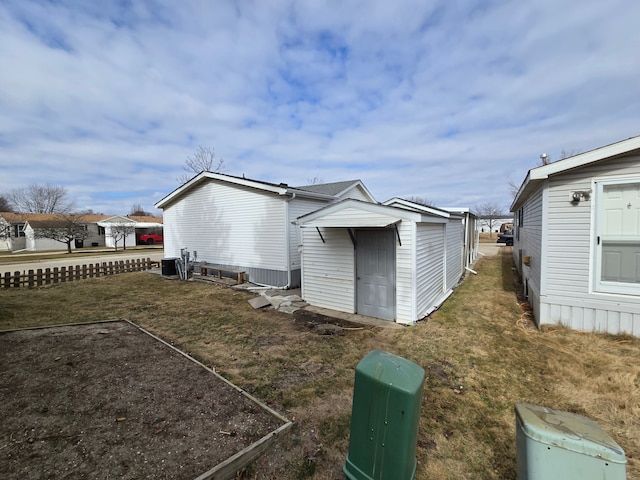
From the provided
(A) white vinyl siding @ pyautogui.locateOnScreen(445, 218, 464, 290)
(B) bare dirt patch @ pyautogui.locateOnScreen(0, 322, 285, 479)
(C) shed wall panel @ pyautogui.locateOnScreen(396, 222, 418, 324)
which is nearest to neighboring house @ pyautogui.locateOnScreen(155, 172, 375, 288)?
(C) shed wall panel @ pyautogui.locateOnScreen(396, 222, 418, 324)

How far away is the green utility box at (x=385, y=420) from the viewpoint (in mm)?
1996

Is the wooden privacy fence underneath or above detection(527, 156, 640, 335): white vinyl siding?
underneath

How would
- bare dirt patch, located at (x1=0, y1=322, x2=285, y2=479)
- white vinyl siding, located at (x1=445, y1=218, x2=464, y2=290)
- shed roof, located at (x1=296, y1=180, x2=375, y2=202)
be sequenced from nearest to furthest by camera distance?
bare dirt patch, located at (x1=0, y1=322, x2=285, y2=479), white vinyl siding, located at (x1=445, y1=218, x2=464, y2=290), shed roof, located at (x1=296, y1=180, x2=375, y2=202)

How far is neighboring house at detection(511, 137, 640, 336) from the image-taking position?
201 inches

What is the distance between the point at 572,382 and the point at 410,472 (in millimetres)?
3421

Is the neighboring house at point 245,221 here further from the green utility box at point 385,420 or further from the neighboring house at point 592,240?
the green utility box at point 385,420

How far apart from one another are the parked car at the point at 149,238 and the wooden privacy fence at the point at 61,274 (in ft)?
75.6

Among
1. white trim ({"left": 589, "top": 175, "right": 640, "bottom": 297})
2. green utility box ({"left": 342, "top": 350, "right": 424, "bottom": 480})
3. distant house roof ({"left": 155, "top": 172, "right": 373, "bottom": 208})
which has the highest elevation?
distant house roof ({"left": 155, "top": 172, "right": 373, "bottom": 208})

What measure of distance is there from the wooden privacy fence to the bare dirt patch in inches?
329

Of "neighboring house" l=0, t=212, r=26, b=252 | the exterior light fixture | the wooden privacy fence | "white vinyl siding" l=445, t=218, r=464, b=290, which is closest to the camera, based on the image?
the exterior light fixture

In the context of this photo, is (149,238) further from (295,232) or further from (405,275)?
(405,275)

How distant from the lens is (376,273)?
6859 millimetres

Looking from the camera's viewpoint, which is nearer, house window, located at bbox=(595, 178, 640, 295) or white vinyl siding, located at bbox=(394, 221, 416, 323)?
house window, located at bbox=(595, 178, 640, 295)

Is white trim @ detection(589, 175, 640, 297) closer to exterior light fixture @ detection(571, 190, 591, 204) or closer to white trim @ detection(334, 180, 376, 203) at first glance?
A: exterior light fixture @ detection(571, 190, 591, 204)
